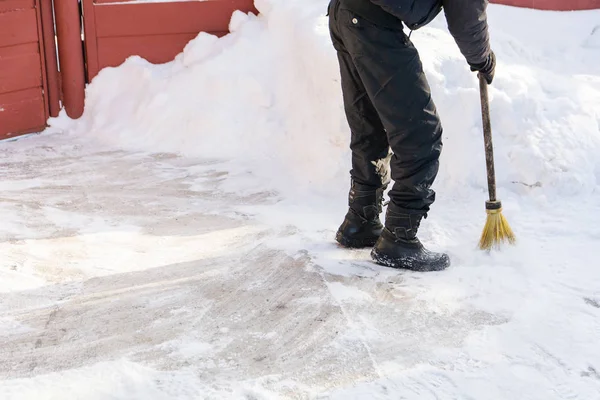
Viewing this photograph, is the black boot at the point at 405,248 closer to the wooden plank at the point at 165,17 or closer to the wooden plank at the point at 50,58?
the wooden plank at the point at 165,17

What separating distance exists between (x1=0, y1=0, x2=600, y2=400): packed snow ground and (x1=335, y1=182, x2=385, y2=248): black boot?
0.21 ft

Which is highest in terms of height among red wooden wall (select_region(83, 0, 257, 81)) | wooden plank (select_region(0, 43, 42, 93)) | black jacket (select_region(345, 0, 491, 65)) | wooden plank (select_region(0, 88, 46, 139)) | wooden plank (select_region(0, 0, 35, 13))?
black jacket (select_region(345, 0, 491, 65))

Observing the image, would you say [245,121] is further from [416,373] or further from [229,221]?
[416,373]

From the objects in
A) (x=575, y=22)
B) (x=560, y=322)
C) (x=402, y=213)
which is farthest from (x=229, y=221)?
(x=575, y=22)

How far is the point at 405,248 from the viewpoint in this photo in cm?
317

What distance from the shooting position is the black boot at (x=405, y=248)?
3154 millimetres

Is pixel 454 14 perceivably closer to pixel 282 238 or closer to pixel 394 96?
pixel 394 96

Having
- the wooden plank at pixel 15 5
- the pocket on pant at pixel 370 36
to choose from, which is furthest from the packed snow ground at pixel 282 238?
the pocket on pant at pixel 370 36

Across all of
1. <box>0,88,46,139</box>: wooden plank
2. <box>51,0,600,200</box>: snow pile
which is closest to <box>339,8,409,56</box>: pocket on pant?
<box>51,0,600,200</box>: snow pile

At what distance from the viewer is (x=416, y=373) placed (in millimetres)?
2480

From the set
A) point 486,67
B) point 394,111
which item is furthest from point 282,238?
point 486,67

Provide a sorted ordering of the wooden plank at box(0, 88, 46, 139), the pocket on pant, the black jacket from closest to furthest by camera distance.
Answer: the black jacket
the pocket on pant
the wooden plank at box(0, 88, 46, 139)

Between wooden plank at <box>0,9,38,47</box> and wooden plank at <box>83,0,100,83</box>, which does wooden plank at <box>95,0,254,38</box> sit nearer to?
wooden plank at <box>83,0,100,83</box>

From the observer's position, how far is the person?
9.39 feet
